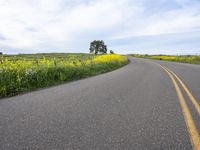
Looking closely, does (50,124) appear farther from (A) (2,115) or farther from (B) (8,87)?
(B) (8,87)

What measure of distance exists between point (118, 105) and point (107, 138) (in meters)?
2.38

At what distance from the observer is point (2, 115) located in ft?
18.1

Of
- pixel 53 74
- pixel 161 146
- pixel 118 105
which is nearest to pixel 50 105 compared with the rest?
pixel 118 105

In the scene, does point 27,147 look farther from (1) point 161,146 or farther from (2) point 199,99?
(2) point 199,99

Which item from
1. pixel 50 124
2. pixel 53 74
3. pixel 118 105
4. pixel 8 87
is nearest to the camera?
pixel 50 124

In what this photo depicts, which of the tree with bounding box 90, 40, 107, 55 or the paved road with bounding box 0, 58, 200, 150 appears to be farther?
the tree with bounding box 90, 40, 107, 55

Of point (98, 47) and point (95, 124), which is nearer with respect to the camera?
point (95, 124)

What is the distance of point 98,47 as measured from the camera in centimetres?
10775

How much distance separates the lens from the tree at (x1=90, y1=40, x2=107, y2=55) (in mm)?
107062

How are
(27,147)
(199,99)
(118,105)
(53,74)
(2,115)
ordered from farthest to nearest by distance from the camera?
(53,74) → (199,99) → (118,105) → (2,115) → (27,147)

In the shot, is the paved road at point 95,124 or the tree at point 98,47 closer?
the paved road at point 95,124

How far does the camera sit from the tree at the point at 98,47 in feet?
351

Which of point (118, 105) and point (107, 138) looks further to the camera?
point (118, 105)

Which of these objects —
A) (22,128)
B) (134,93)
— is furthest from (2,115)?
(134,93)
